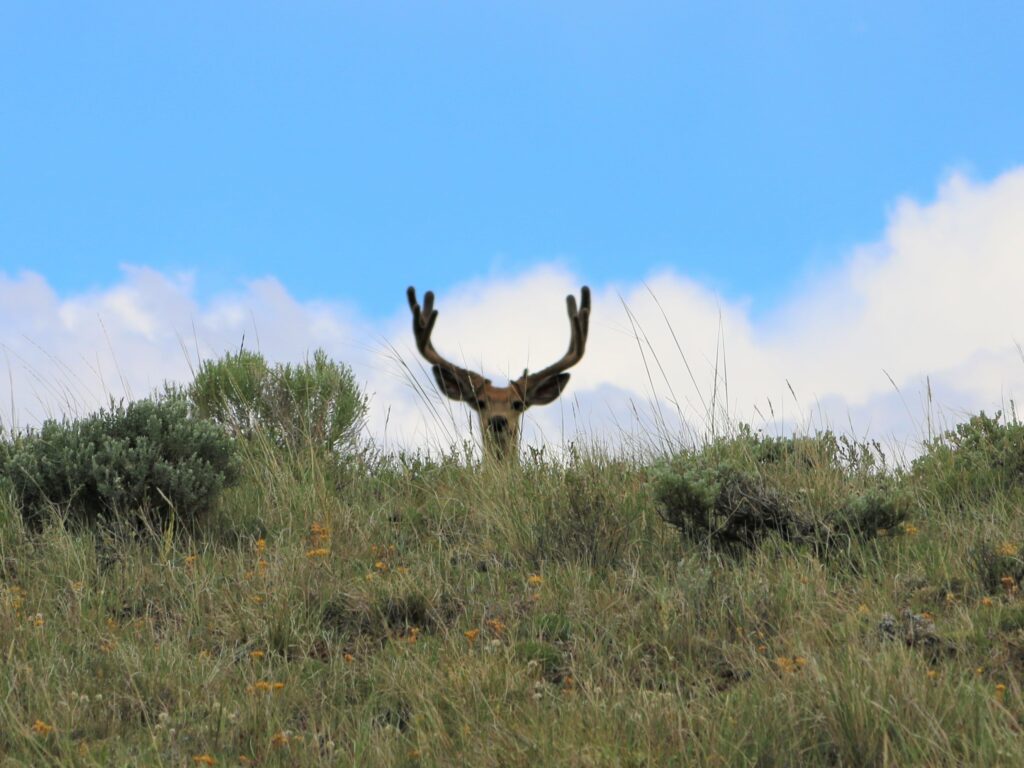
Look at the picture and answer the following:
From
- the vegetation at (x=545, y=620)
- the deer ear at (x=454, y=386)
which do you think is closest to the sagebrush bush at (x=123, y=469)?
the vegetation at (x=545, y=620)

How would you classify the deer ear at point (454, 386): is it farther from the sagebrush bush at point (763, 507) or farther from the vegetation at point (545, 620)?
the sagebrush bush at point (763, 507)

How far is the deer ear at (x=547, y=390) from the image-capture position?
10211 millimetres

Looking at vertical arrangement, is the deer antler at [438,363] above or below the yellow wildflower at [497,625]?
above

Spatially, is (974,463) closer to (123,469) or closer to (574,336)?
(574,336)

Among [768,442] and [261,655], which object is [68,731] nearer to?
[261,655]

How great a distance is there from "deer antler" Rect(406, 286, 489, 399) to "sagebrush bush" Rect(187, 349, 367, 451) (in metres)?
2.27

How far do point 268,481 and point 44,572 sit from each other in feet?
6.21

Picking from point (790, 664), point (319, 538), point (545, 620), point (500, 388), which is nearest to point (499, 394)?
point (500, 388)

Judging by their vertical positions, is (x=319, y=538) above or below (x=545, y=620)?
above

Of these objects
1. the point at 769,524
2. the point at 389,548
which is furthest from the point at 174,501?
the point at 769,524

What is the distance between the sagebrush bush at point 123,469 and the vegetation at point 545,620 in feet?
0.21

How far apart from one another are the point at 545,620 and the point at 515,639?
19 centimetres

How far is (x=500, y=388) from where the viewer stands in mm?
10148

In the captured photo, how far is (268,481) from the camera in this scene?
27.0ft
